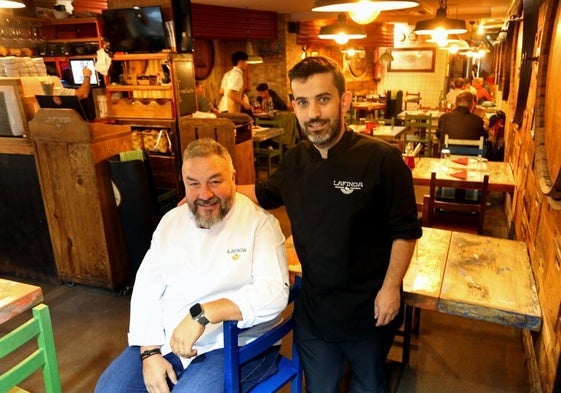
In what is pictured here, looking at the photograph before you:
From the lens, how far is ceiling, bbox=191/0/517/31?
6961 mm

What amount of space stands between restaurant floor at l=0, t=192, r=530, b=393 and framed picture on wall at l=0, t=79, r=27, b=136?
1374 mm

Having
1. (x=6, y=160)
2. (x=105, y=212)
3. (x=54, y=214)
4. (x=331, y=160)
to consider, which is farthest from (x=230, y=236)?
(x=6, y=160)

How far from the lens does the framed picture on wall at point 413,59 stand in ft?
41.5

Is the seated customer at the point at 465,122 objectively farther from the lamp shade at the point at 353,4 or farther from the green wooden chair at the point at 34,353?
the green wooden chair at the point at 34,353

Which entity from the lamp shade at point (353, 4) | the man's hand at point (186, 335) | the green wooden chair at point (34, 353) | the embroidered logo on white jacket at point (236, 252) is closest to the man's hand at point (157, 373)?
the man's hand at point (186, 335)

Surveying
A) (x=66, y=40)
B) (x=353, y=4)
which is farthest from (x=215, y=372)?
(x=66, y=40)

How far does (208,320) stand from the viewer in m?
1.59

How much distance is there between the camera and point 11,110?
135 inches

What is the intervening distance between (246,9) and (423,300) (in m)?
7.51

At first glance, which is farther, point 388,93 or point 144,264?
point 388,93

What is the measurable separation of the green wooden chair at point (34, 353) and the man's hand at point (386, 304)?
1.18 metres

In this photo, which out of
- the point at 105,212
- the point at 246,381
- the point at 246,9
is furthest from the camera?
the point at 246,9

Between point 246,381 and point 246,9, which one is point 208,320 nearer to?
point 246,381

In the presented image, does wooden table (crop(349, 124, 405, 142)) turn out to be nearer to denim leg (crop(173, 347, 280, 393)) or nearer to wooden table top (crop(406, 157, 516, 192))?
wooden table top (crop(406, 157, 516, 192))
